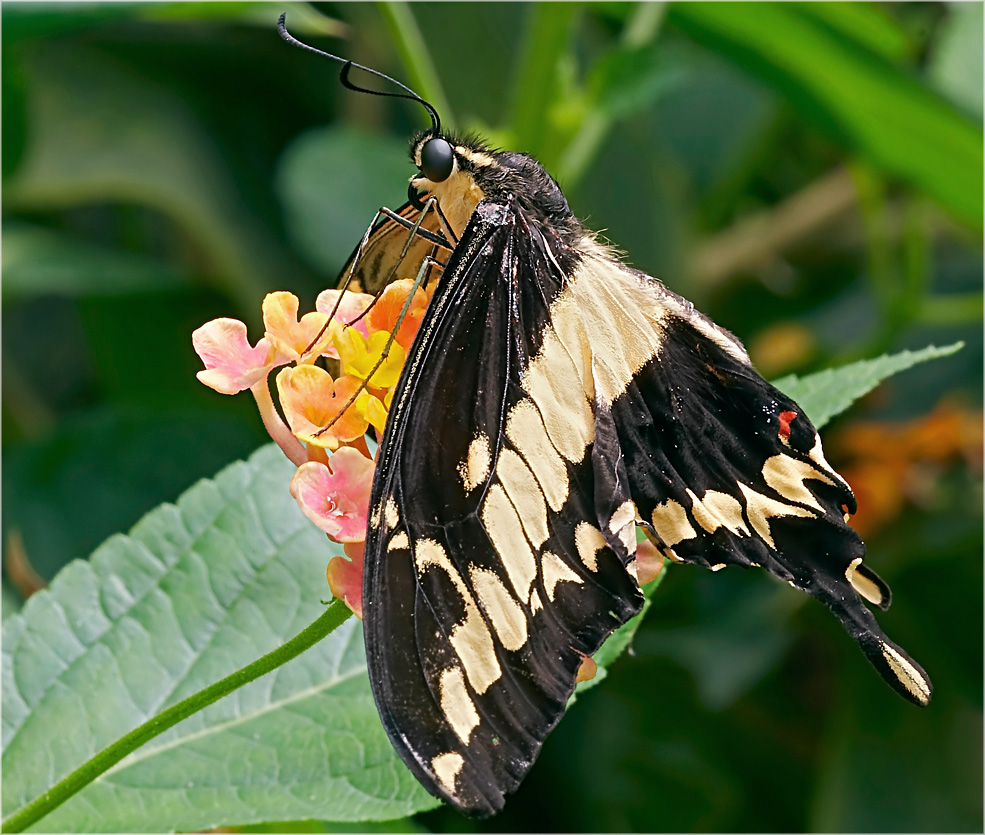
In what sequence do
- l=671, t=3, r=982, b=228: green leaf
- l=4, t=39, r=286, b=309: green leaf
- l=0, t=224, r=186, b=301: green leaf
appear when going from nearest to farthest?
l=671, t=3, r=982, b=228: green leaf
l=0, t=224, r=186, b=301: green leaf
l=4, t=39, r=286, b=309: green leaf

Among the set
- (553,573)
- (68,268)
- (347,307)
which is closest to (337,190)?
(68,268)

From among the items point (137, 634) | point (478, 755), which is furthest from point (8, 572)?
point (478, 755)

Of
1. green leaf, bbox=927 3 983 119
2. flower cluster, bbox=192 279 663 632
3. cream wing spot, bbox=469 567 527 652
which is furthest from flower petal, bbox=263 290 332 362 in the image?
green leaf, bbox=927 3 983 119

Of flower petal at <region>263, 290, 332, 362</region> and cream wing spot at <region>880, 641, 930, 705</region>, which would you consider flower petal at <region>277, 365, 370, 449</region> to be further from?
cream wing spot at <region>880, 641, 930, 705</region>

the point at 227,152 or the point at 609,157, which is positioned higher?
the point at 609,157

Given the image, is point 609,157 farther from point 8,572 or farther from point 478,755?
point 478,755

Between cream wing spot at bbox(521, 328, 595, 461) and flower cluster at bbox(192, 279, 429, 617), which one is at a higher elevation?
cream wing spot at bbox(521, 328, 595, 461)

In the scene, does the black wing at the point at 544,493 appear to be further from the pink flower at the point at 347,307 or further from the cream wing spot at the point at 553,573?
the pink flower at the point at 347,307
